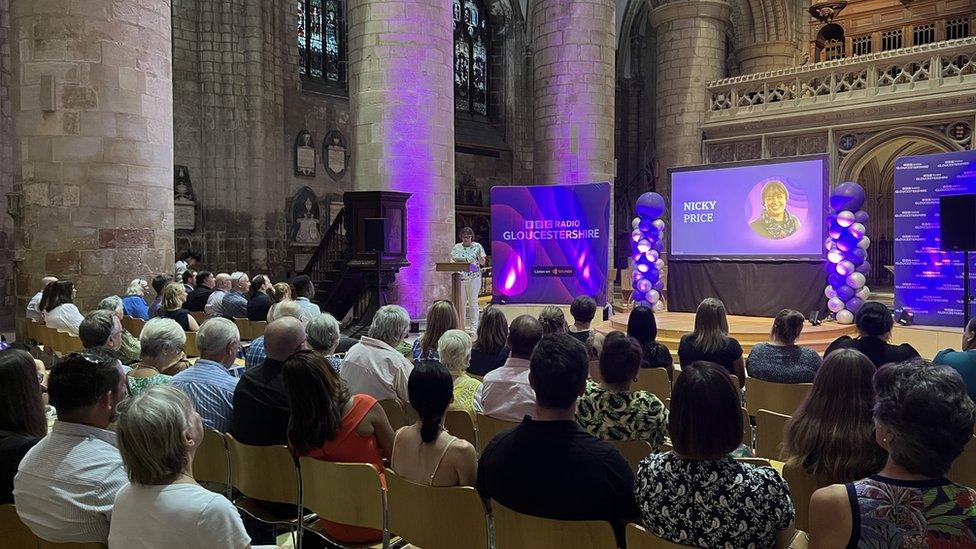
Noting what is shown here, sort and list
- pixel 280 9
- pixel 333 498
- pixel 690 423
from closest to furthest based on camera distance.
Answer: pixel 690 423
pixel 333 498
pixel 280 9

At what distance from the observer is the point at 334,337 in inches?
166

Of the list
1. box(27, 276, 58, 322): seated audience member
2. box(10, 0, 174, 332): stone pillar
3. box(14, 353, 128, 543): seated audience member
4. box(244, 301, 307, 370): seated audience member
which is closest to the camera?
box(14, 353, 128, 543): seated audience member

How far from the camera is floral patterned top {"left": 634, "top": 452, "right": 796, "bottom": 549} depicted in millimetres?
1958

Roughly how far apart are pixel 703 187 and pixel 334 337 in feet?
24.4

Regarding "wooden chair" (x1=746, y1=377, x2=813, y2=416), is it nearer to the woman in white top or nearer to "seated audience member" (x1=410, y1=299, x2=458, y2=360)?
"seated audience member" (x1=410, y1=299, x2=458, y2=360)

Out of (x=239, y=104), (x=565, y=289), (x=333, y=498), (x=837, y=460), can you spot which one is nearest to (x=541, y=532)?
(x=333, y=498)

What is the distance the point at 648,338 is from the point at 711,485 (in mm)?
3100

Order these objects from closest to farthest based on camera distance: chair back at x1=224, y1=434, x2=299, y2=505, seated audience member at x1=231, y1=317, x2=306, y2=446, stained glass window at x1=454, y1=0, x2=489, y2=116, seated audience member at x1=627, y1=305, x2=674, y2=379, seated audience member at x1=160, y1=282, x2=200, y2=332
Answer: chair back at x1=224, y1=434, x2=299, y2=505 < seated audience member at x1=231, y1=317, x2=306, y2=446 < seated audience member at x1=627, y1=305, x2=674, y2=379 < seated audience member at x1=160, y1=282, x2=200, y2=332 < stained glass window at x1=454, y1=0, x2=489, y2=116

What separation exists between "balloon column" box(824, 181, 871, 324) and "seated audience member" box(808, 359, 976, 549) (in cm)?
810

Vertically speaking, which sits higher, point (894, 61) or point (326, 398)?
point (894, 61)

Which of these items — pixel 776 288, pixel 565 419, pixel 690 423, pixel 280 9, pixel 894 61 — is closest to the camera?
pixel 690 423

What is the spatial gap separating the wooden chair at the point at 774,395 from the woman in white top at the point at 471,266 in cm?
604

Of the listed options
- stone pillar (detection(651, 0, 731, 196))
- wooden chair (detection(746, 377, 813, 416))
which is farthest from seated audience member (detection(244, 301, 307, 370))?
stone pillar (detection(651, 0, 731, 196))

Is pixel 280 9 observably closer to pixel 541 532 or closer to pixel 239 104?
pixel 239 104
